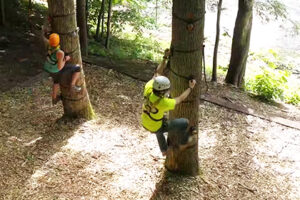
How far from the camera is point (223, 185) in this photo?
492 centimetres

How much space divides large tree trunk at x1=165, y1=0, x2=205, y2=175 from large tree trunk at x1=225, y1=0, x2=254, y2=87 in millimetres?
5202

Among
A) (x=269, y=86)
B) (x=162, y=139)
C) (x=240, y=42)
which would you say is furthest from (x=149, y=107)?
(x=269, y=86)

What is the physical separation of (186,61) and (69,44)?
2378 mm

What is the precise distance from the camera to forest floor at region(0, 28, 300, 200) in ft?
15.4

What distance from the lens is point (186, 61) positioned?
417 centimetres

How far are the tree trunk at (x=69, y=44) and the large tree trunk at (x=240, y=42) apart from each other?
486 cm

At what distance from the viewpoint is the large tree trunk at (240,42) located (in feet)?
28.9

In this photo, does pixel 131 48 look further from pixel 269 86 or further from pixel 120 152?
pixel 120 152

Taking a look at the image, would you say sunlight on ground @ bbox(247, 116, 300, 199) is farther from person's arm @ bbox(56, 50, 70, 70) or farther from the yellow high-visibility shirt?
person's arm @ bbox(56, 50, 70, 70)

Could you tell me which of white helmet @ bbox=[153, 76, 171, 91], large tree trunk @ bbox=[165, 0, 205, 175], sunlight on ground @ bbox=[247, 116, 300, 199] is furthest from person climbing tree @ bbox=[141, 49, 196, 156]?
sunlight on ground @ bbox=[247, 116, 300, 199]

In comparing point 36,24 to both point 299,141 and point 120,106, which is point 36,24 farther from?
point 299,141

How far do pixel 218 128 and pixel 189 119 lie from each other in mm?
2136

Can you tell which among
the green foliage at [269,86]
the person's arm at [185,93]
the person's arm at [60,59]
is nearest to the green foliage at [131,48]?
the green foliage at [269,86]

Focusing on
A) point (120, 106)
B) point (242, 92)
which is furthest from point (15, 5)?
point (242, 92)
